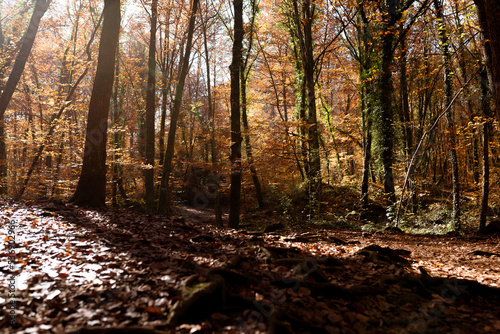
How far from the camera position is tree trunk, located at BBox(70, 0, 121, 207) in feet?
25.7

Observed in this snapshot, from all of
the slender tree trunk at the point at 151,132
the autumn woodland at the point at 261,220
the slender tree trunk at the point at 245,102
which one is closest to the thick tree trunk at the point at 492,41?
the autumn woodland at the point at 261,220

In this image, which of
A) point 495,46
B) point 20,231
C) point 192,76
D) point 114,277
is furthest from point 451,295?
point 192,76

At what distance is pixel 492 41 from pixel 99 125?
370 inches

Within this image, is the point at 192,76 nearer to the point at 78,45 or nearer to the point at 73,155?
the point at 78,45

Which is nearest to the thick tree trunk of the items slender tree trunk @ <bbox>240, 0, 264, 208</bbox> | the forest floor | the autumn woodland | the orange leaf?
the autumn woodland

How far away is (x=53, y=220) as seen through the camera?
5.80 metres

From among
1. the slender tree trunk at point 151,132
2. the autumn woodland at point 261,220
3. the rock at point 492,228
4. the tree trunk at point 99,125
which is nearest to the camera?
the autumn woodland at point 261,220

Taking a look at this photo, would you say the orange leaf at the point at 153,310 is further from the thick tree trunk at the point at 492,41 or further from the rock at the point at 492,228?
the rock at the point at 492,228

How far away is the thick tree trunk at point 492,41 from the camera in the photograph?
4.63m

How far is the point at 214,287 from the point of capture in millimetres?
2957

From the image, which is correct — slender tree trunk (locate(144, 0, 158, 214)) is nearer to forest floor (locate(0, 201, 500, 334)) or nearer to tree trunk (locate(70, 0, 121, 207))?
tree trunk (locate(70, 0, 121, 207))

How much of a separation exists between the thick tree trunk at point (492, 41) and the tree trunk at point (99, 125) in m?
9.15

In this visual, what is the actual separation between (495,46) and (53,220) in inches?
362

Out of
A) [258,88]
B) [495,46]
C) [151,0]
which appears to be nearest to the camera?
[495,46]
